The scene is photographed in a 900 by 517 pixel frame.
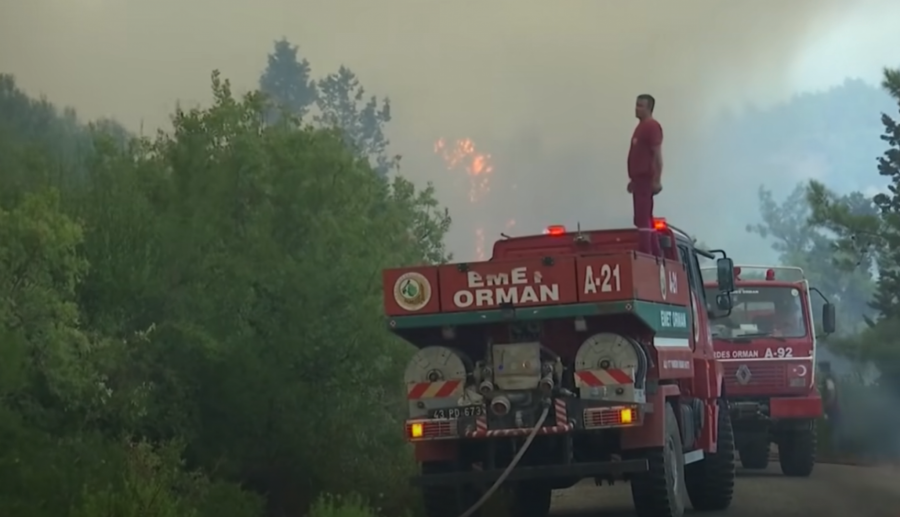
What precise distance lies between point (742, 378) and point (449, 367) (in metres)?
8.20

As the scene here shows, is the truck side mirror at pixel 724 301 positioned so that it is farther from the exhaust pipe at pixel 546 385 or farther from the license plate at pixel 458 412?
the license plate at pixel 458 412

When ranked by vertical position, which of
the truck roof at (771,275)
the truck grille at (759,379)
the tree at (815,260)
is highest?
the tree at (815,260)

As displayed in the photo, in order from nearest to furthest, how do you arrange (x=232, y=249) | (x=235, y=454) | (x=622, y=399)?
(x=622, y=399), (x=235, y=454), (x=232, y=249)

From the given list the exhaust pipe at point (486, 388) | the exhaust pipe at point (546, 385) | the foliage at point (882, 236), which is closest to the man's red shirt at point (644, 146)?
the exhaust pipe at point (546, 385)

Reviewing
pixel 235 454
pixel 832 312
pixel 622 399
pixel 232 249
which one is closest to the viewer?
pixel 622 399

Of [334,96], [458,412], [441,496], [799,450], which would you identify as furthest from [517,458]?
[334,96]

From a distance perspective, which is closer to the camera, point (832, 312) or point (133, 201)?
point (133, 201)

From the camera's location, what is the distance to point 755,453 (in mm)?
20062

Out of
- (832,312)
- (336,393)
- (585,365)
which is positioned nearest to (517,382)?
(585,365)

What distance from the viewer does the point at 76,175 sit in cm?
1591

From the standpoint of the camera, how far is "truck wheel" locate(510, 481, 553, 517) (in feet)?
46.2

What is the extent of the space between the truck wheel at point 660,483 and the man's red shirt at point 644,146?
2.25 metres

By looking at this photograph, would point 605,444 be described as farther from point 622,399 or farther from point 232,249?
point 232,249

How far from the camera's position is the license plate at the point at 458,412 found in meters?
11.8
